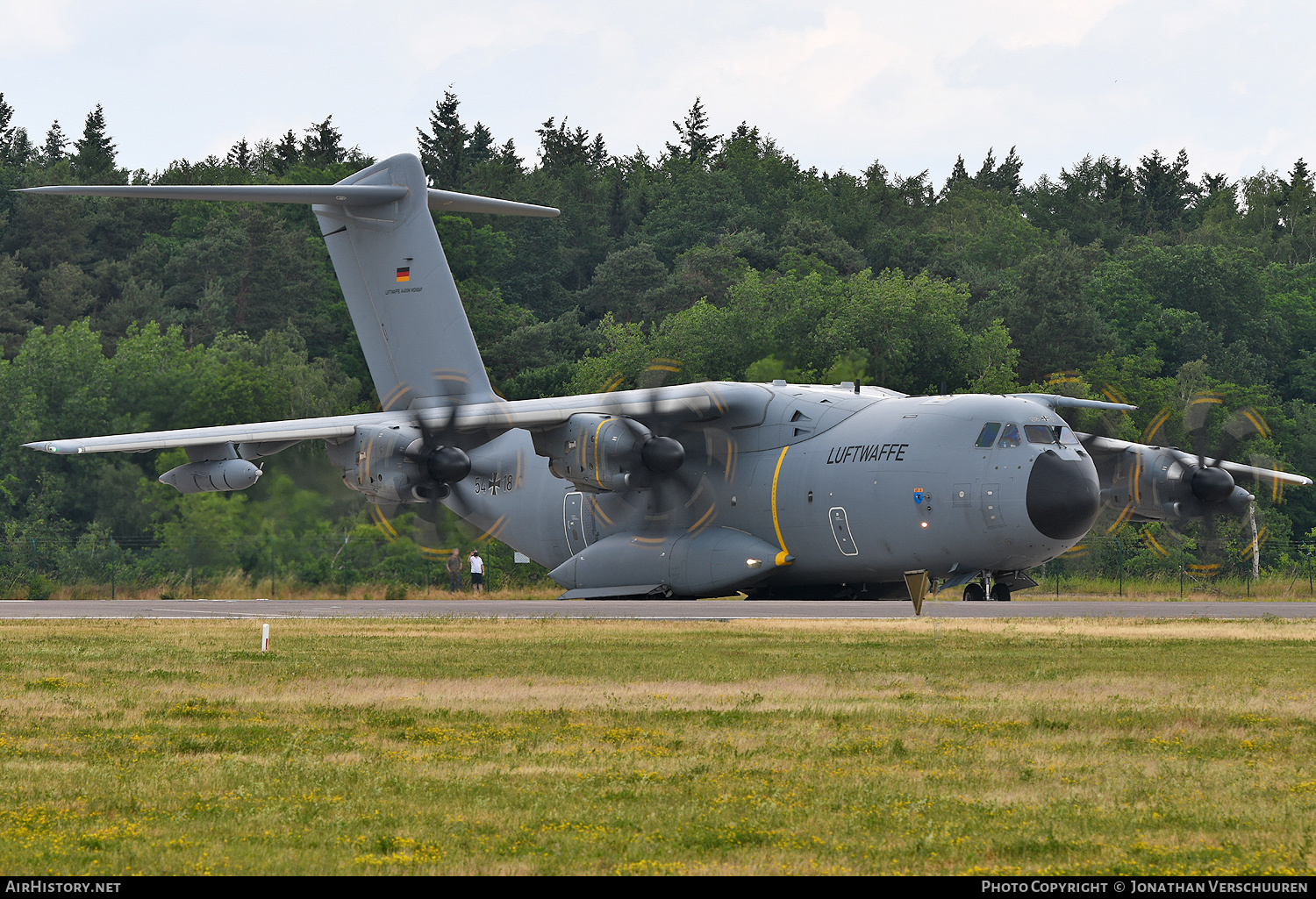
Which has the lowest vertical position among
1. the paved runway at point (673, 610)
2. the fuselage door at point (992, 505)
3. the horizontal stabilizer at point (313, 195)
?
the paved runway at point (673, 610)

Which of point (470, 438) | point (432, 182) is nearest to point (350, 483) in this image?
point (470, 438)

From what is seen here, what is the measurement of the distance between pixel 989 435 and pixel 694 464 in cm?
689

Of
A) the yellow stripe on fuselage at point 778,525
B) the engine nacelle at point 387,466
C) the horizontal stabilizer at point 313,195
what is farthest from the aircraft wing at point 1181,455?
the horizontal stabilizer at point 313,195

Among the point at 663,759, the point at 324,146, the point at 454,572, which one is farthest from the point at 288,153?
the point at 663,759

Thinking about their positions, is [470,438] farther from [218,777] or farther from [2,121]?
[2,121]

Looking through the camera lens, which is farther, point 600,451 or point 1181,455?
point 1181,455

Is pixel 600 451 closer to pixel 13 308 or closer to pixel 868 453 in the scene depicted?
pixel 868 453

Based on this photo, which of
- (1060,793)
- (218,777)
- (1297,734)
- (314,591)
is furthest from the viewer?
(314,591)

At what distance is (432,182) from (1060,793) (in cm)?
10105

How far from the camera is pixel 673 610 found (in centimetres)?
2828

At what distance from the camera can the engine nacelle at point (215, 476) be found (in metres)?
31.1

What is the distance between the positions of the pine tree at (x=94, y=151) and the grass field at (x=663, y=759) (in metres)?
87.8

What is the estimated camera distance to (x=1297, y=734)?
1145 cm

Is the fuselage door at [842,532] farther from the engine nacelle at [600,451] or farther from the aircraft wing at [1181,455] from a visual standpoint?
the aircraft wing at [1181,455]
